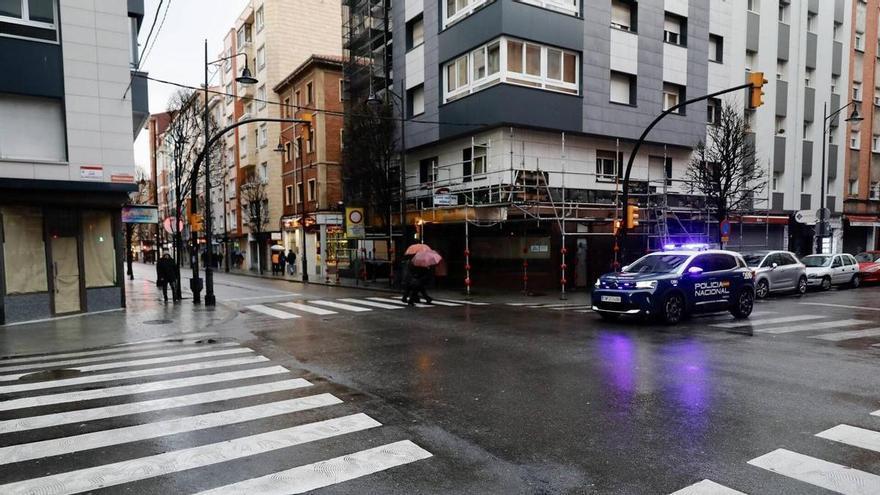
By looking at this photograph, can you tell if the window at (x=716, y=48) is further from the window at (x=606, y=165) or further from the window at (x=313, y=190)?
the window at (x=313, y=190)

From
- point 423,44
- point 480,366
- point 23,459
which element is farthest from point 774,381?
point 423,44

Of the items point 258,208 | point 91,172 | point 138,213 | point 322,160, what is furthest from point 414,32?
point 258,208

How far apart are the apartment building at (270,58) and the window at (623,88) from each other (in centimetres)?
2742

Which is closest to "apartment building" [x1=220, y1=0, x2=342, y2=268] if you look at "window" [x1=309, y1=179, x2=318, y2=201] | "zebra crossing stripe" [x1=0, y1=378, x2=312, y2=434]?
"window" [x1=309, y1=179, x2=318, y2=201]

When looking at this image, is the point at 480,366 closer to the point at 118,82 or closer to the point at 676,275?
the point at 676,275

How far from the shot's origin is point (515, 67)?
64.4 ft

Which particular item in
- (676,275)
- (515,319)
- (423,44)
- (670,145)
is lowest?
(515,319)

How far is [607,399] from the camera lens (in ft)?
20.4

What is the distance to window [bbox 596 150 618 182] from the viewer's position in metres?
22.5

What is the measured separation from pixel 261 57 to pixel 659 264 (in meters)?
40.2

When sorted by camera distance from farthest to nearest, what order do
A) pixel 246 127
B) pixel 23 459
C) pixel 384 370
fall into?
1. pixel 246 127
2. pixel 384 370
3. pixel 23 459

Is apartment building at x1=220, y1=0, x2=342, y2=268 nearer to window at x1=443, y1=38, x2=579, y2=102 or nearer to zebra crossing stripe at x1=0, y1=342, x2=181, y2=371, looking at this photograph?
window at x1=443, y1=38, x2=579, y2=102

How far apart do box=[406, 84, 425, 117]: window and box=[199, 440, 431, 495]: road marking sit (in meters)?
21.6

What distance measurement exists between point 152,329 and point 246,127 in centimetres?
3790
